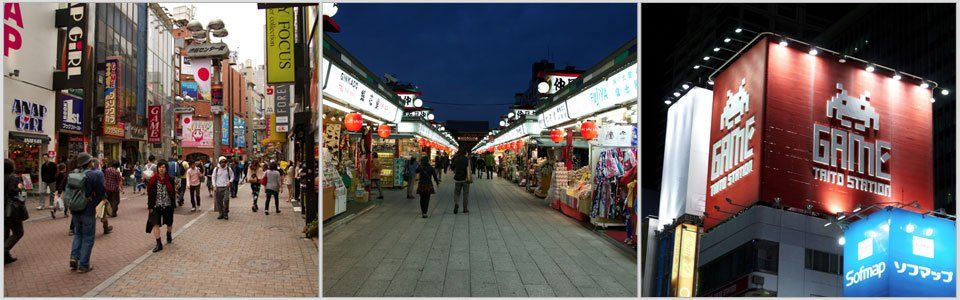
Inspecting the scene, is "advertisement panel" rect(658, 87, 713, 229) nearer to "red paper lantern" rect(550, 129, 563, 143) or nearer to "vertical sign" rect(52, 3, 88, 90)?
"red paper lantern" rect(550, 129, 563, 143)

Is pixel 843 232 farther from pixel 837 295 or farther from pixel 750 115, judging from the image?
pixel 750 115

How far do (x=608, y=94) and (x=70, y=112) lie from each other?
18751mm

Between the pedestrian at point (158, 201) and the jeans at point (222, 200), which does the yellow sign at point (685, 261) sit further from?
the jeans at point (222, 200)

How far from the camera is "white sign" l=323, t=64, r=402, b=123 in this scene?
14.7 ft

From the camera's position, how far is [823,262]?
9.52ft

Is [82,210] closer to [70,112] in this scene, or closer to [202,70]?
[202,70]

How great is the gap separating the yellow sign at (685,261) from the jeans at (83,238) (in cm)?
600

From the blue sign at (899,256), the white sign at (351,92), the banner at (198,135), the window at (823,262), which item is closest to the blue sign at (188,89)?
the banner at (198,135)

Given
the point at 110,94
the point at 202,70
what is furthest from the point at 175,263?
the point at 110,94

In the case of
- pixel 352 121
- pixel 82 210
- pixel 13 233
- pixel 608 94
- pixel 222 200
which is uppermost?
pixel 608 94

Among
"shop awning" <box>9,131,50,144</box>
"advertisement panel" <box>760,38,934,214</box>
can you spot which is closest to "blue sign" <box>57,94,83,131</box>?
"shop awning" <box>9,131,50,144</box>

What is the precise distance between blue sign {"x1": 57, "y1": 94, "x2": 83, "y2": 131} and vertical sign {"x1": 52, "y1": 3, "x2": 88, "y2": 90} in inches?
44.5

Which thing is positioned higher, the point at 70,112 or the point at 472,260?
the point at 70,112

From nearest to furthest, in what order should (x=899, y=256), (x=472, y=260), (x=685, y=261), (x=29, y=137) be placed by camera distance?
(x=899, y=256), (x=685, y=261), (x=472, y=260), (x=29, y=137)
